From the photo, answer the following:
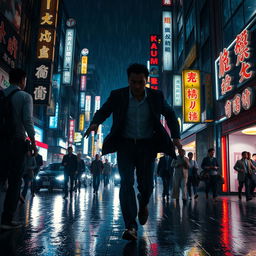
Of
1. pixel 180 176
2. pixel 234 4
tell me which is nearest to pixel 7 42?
pixel 180 176

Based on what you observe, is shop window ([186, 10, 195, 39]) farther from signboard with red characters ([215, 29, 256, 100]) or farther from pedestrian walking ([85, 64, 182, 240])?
pedestrian walking ([85, 64, 182, 240])

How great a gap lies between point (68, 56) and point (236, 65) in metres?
21.3

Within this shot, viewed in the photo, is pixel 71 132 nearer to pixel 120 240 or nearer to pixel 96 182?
pixel 96 182

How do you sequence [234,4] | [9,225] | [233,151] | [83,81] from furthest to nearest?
[83,81]
[233,151]
[234,4]
[9,225]

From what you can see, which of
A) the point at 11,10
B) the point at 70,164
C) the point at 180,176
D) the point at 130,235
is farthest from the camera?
the point at 11,10

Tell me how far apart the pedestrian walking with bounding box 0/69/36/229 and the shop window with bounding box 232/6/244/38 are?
39.7 ft

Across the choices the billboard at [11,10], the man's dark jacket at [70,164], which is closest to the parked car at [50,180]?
the man's dark jacket at [70,164]

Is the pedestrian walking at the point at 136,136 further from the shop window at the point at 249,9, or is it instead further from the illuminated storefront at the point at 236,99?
the shop window at the point at 249,9

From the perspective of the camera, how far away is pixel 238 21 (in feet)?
45.2

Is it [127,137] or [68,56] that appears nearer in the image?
[127,137]

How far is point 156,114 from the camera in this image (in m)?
3.43

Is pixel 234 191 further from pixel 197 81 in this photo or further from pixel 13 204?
pixel 13 204

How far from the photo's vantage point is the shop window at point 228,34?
14.7 meters

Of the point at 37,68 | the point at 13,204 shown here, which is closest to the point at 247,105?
the point at 13,204
